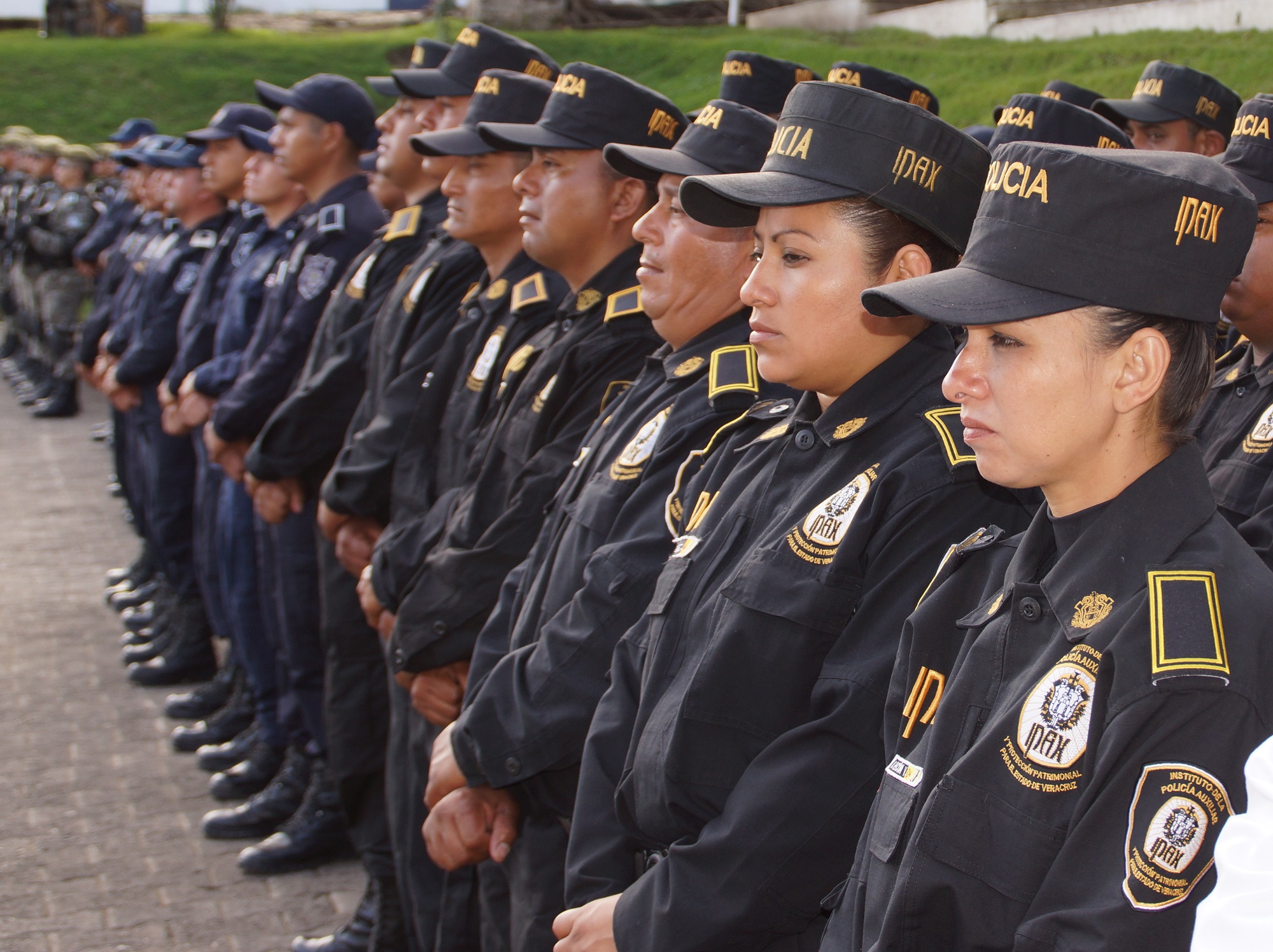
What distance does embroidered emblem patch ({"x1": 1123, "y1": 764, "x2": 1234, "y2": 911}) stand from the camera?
1.33 m

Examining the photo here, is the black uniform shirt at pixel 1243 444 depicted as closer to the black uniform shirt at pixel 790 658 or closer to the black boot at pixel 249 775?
the black uniform shirt at pixel 790 658

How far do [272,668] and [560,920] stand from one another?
3.25 metres

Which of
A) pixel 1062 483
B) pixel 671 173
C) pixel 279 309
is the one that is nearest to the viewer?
pixel 1062 483

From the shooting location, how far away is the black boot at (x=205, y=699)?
18.4ft

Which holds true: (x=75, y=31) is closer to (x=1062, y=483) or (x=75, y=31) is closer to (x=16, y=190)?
(x=16, y=190)

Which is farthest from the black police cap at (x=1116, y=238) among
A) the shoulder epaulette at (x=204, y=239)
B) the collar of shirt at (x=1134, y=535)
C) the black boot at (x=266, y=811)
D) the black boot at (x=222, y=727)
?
the shoulder epaulette at (x=204, y=239)

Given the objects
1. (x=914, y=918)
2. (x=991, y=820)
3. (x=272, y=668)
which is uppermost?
(x=991, y=820)

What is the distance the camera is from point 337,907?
4.17 meters

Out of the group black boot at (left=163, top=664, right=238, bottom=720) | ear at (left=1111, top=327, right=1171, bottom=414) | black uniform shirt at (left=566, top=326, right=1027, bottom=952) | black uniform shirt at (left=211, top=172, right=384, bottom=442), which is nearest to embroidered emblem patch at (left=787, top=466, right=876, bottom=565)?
black uniform shirt at (left=566, top=326, right=1027, bottom=952)

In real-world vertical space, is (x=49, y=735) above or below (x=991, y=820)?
below

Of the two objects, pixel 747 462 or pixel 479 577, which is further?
pixel 479 577

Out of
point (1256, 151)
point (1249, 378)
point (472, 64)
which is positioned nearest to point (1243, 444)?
point (1249, 378)

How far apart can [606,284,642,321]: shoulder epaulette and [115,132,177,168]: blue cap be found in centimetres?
457

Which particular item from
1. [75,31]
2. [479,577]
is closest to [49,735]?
[479,577]
